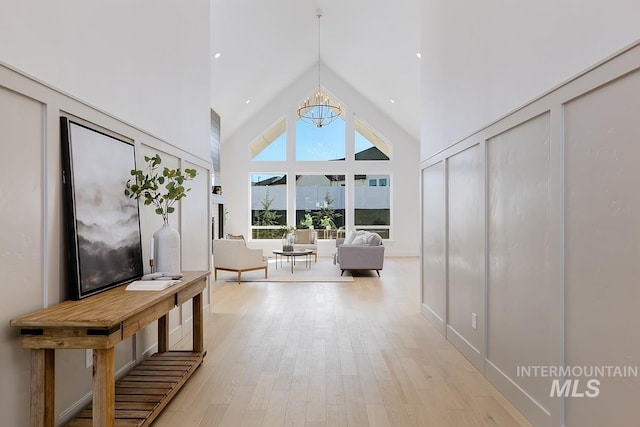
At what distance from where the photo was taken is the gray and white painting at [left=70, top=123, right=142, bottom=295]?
2.10m

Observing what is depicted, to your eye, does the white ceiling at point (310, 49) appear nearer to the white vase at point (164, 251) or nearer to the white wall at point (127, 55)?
the white wall at point (127, 55)

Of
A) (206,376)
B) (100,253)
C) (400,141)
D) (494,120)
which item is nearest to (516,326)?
(494,120)

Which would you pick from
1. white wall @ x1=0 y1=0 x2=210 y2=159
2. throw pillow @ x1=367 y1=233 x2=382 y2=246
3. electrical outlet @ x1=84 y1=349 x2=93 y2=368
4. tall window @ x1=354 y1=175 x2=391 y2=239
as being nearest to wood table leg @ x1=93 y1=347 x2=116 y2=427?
electrical outlet @ x1=84 y1=349 x2=93 y2=368

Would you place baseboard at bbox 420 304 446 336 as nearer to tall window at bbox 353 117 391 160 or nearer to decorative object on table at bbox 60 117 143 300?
decorative object on table at bbox 60 117 143 300

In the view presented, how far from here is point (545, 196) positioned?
210 cm

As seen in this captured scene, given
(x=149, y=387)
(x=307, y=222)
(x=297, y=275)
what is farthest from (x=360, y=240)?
(x=149, y=387)

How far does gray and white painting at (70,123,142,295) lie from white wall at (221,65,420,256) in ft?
27.6

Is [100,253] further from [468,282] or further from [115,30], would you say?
[468,282]

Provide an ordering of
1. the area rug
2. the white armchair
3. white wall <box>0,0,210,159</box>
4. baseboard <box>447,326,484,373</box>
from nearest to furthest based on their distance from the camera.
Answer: white wall <box>0,0,210,159</box> → baseboard <box>447,326,484,373</box> → the white armchair → the area rug

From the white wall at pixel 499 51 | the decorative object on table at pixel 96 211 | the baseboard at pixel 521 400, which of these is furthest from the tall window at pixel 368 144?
the decorative object on table at pixel 96 211

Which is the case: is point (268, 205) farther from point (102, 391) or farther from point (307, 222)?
point (102, 391)

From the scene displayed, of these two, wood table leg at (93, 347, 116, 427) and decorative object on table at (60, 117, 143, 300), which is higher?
decorative object on table at (60, 117, 143, 300)

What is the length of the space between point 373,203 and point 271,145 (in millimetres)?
3493

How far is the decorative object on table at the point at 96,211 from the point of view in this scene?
2.03m
